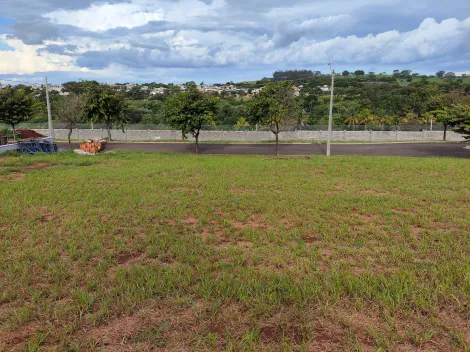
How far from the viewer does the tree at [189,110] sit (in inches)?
923

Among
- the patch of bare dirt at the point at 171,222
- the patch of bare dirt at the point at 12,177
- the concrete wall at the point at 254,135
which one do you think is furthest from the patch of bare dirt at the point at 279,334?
the concrete wall at the point at 254,135

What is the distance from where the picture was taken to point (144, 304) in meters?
3.79

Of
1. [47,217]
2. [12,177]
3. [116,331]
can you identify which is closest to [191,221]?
[47,217]

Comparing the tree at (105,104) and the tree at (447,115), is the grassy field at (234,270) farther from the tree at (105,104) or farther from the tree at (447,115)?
the tree at (447,115)

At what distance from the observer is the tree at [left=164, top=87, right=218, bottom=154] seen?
2344 centimetres

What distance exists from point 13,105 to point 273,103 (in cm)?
2086

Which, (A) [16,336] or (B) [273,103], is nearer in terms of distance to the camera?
(A) [16,336]

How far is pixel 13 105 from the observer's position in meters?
26.0

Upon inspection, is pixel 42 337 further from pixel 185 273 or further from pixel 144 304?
pixel 185 273

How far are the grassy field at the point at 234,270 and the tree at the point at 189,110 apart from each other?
14655mm

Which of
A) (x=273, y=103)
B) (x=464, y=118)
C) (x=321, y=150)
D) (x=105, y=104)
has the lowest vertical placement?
(x=321, y=150)

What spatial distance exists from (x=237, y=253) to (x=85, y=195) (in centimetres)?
574

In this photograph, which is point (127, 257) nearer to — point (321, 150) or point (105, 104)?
point (321, 150)

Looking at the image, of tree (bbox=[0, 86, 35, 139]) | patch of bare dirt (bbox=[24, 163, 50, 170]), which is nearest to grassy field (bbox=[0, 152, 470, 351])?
patch of bare dirt (bbox=[24, 163, 50, 170])
